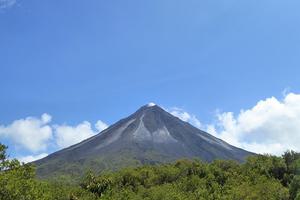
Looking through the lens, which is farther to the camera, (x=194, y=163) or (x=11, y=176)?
(x=194, y=163)

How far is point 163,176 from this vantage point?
104 meters

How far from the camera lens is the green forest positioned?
7494cm

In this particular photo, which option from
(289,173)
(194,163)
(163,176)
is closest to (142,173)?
(163,176)

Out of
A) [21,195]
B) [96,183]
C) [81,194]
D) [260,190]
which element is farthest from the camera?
[96,183]

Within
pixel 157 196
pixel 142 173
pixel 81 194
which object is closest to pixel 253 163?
pixel 142 173

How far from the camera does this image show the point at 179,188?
9100cm

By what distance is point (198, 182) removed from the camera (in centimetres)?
9369

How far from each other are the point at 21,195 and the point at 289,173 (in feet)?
237

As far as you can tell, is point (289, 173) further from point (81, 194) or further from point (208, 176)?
point (81, 194)

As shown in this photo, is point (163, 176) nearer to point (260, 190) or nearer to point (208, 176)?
point (208, 176)

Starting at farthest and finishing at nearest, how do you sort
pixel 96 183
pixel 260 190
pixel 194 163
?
1. pixel 194 163
2. pixel 96 183
3. pixel 260 190

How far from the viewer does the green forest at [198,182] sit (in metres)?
74.9

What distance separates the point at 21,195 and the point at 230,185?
5997 centimetres

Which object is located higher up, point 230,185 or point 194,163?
point 194,163
